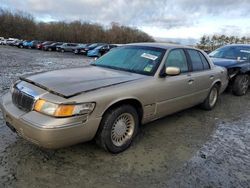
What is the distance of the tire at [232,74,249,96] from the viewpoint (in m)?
7.91

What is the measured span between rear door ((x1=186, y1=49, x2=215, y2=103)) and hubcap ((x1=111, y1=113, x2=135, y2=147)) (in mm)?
1845

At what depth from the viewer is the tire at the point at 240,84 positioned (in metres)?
7.91

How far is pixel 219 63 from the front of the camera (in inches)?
312

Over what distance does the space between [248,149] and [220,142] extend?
439mm

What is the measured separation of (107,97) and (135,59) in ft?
4.64

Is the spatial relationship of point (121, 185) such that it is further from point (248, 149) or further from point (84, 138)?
point (248, 149)

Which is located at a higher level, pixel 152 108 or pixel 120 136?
pixel 152 108

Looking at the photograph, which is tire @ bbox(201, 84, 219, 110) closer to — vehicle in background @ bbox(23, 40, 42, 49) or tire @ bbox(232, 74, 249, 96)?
tire @ bbox(232, 74, 249, 96)

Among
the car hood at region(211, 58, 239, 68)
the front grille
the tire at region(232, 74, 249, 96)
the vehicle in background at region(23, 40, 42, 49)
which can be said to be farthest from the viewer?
the vehicle in background at region(23, 40, 42, 49)

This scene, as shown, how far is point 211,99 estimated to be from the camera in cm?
629

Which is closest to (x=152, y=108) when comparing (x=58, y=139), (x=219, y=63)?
(x=58, y=139)

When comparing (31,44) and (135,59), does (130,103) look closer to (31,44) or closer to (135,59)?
(135,59)

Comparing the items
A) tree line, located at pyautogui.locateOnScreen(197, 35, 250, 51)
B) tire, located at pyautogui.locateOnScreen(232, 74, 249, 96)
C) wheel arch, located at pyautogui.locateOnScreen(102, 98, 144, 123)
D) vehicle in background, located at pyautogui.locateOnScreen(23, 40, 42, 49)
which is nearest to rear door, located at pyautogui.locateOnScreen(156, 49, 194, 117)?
wheel arch, located at pyautogui.locateOnScreen(102, 98, 144, 123)

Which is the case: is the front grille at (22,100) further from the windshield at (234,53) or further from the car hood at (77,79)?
the windshield at (234,53)
